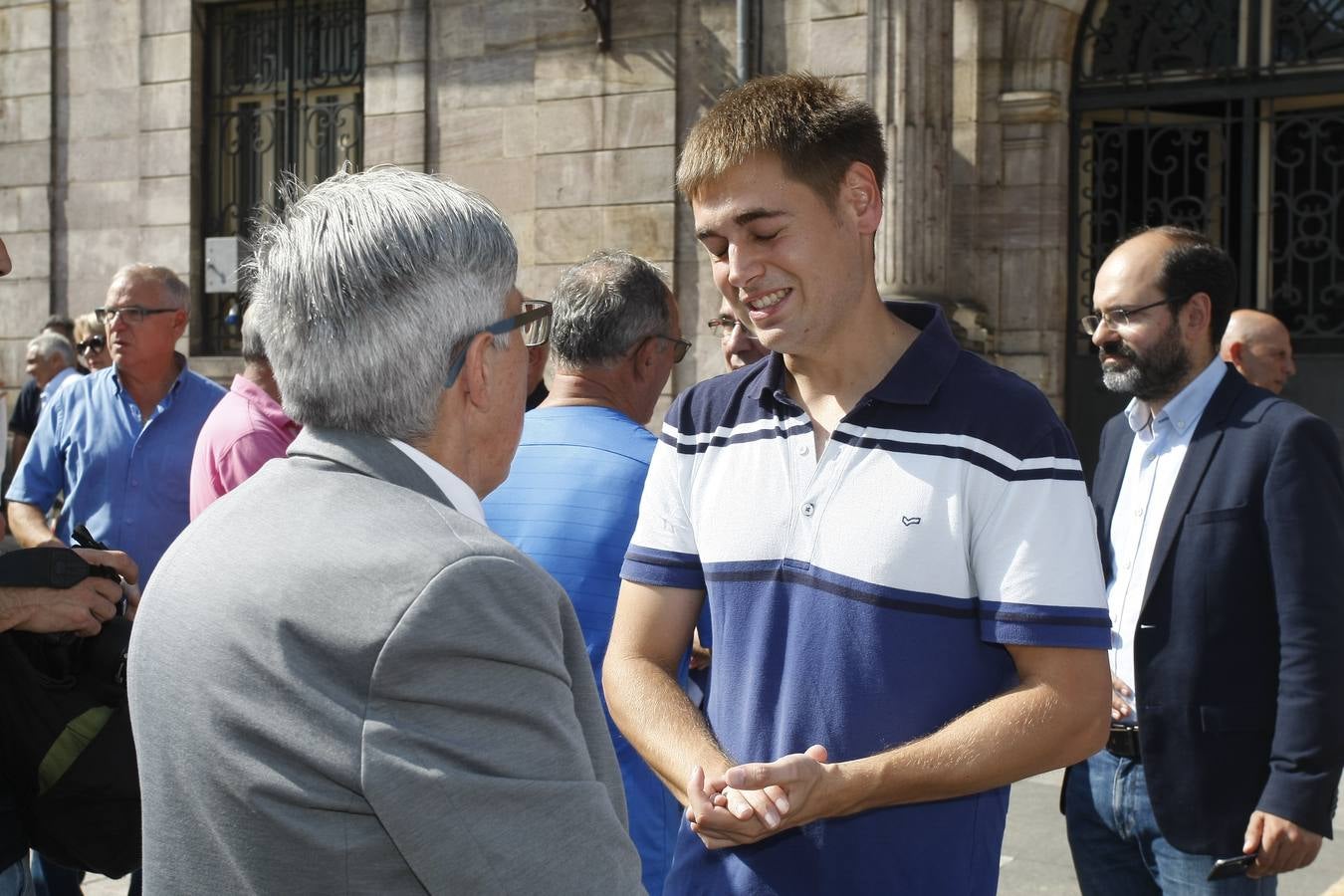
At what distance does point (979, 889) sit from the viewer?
2053mm

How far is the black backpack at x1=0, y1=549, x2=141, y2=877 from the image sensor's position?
237 cm

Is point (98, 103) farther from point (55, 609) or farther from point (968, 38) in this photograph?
point (55, 609)

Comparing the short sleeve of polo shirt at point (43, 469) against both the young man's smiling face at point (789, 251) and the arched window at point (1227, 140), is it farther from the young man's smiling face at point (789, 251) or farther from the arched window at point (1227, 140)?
the arched window at point (1227, 140)

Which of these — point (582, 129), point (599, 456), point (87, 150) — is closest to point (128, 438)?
point (599, 456)

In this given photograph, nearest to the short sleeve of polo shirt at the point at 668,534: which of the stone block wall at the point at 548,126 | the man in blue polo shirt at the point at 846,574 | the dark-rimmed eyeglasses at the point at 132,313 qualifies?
the man in blue polo shirt at the point at 846,574

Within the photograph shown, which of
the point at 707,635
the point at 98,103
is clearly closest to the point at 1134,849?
the point at 707,635

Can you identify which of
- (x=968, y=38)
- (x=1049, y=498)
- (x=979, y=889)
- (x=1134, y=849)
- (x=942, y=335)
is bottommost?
(x=1134, y=849)

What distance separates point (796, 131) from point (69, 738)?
1576mm

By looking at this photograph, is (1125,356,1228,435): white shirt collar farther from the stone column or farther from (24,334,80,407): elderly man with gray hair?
(24,334,80,407): elderly man with gray hair

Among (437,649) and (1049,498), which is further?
(1049,498)

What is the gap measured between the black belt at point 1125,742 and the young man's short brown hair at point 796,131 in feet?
4.91

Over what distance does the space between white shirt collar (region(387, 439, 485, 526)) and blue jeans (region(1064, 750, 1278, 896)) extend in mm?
1941

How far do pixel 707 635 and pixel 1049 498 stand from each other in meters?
1.26

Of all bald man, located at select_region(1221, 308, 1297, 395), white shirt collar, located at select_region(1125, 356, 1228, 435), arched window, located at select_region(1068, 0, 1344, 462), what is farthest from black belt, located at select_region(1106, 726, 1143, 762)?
arched window, located at select_region(1068, 0, 1344, 462)
